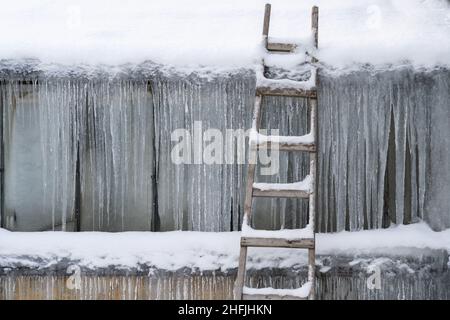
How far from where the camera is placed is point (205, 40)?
5.10 meters

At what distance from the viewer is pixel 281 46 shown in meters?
4.84

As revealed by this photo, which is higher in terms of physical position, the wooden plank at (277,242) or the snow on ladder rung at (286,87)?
the snow on ladder rung at (286,87)

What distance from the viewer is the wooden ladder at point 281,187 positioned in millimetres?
4254

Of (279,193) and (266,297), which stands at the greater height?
(279,193)

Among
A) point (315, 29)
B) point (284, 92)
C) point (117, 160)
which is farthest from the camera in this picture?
point (117, 160)

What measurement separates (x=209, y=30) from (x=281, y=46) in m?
0.79

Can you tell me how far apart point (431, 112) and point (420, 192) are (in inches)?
27.2

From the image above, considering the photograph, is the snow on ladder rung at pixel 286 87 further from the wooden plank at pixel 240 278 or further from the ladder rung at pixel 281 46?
the wooden plank at pixel 240 278

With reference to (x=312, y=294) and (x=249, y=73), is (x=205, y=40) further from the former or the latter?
(x=312, y=294)

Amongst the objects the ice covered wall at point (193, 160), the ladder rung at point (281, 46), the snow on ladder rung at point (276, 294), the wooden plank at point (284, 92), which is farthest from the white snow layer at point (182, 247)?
the ladder rung at point (281, 46)

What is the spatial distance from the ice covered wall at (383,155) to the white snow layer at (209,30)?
317 millimetres

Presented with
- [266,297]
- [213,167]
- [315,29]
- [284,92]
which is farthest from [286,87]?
[266,297]

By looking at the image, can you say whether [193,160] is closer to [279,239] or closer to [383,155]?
[279,239]

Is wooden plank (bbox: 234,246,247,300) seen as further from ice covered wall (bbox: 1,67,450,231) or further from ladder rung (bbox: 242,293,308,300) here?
ice covered wall (bbox: 1,67,450,231)
